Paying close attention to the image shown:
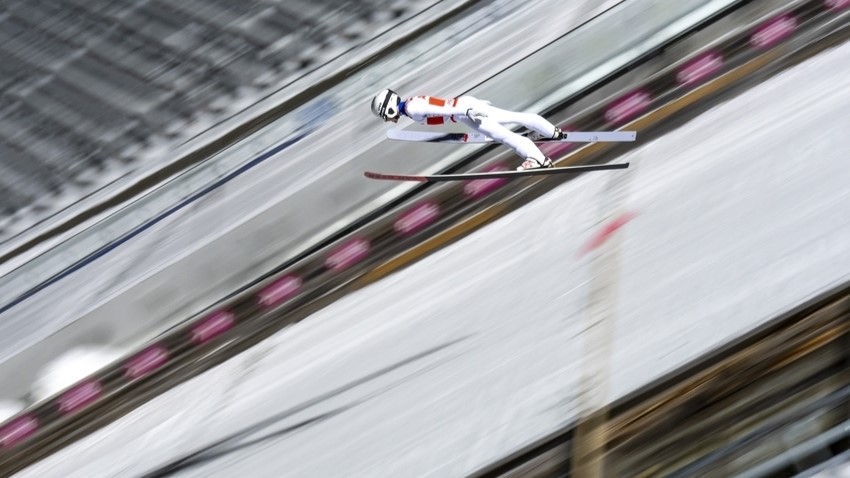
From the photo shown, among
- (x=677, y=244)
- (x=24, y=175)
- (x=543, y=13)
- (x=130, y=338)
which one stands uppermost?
(x=24, y=175)

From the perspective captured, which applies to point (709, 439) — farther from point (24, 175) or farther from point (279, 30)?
point (24, 175)

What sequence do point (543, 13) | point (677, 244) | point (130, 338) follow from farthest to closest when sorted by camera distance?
point (543, 13), point (130, 338), point (677, 244)

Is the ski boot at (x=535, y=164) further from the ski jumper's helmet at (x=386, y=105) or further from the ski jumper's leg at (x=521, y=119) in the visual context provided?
the ski jumper's helmet at (x=386, y=105)

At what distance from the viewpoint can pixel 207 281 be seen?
307 inches

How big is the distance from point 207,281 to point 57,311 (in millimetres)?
1198

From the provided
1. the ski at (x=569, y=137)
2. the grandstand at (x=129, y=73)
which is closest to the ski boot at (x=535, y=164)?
the ski at (x=569, y=137)

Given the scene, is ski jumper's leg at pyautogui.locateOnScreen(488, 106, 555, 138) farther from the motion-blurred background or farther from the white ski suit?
the motion-blurred background

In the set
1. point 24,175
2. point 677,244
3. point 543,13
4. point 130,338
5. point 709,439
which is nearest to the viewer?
point 709,439

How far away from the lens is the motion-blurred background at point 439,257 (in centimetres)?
583

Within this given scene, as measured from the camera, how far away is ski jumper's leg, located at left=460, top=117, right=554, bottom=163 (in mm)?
5910

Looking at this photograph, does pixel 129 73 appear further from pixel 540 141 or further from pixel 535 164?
pixel 535 164

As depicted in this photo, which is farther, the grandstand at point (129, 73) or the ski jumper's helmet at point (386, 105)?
the grandstand at point (129, 73)

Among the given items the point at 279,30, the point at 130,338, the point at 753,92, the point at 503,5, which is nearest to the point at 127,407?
the point at 130,338

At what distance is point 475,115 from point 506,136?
0.72 feet
